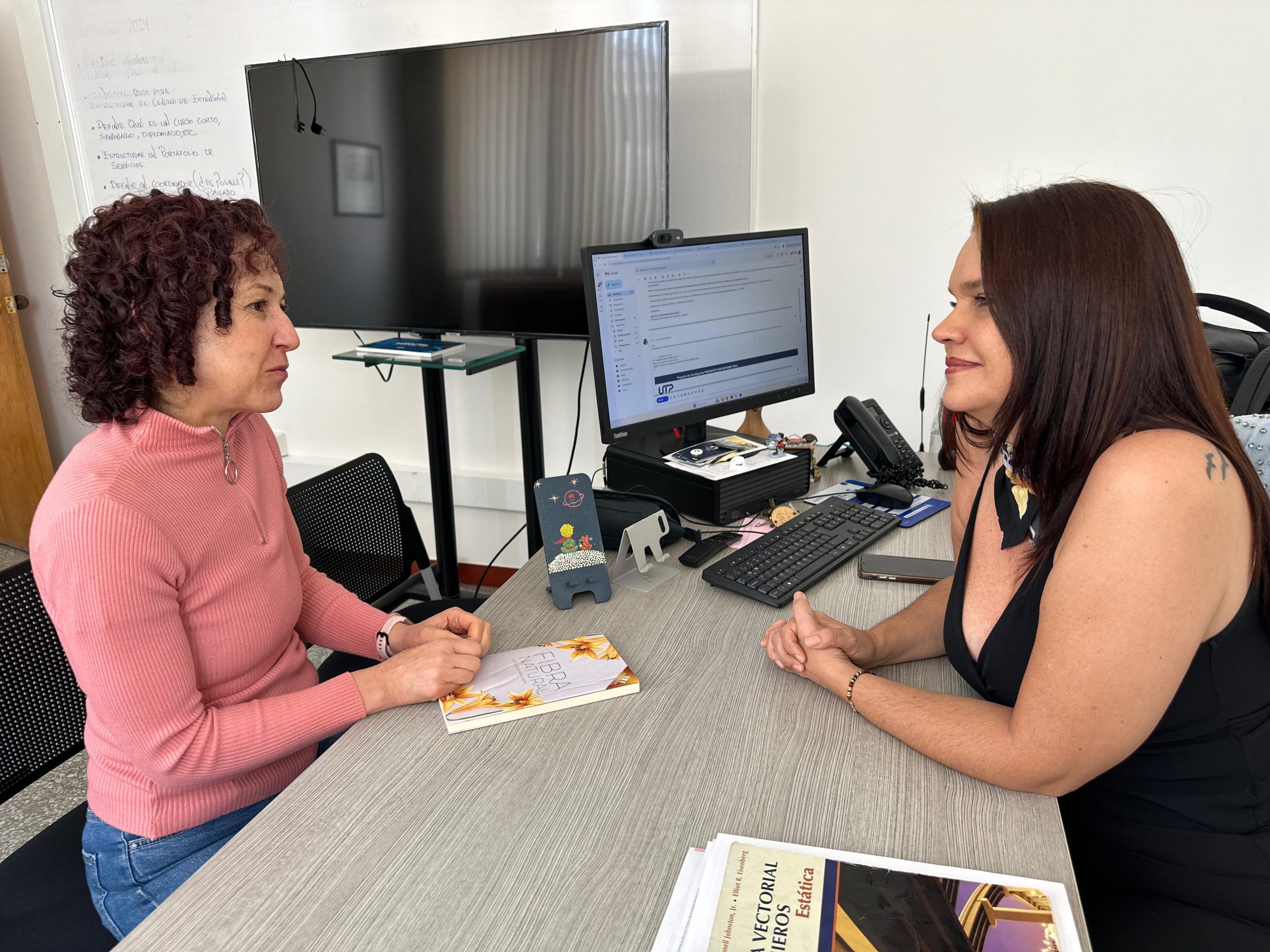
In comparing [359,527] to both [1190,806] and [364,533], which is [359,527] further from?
[1190,806]

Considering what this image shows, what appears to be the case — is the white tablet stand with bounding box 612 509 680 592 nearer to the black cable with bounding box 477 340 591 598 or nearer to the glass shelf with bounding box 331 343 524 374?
the glass shelf with bounding box 331 343 524 374

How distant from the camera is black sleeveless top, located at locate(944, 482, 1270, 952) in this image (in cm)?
93

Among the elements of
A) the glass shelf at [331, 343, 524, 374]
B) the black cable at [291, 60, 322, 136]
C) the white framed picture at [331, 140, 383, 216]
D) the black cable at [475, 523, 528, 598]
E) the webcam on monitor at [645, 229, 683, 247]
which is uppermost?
the black cable at [291, 60, 322, 136]

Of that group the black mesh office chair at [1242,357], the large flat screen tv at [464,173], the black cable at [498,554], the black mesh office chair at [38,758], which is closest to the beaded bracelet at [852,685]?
the black mesh office chair at [38,758]

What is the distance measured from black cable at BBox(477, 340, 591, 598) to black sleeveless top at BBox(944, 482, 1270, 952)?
5.99 feet

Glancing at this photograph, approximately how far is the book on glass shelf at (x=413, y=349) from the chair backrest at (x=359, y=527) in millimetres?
588

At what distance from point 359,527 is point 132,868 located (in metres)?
0.84

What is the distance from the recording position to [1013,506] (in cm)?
108

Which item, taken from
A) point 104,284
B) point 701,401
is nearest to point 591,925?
point 104,284

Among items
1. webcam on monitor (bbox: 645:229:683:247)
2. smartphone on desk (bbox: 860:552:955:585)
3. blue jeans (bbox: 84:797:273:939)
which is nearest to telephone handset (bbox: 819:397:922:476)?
smartphone on desk (bbox: 860:552:955:585)

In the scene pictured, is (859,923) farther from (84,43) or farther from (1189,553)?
(84,43)

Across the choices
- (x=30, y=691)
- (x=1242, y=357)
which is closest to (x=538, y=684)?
(x=30, y=691)

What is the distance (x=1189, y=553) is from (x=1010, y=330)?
29 cm

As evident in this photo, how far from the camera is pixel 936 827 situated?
83 centimetres
